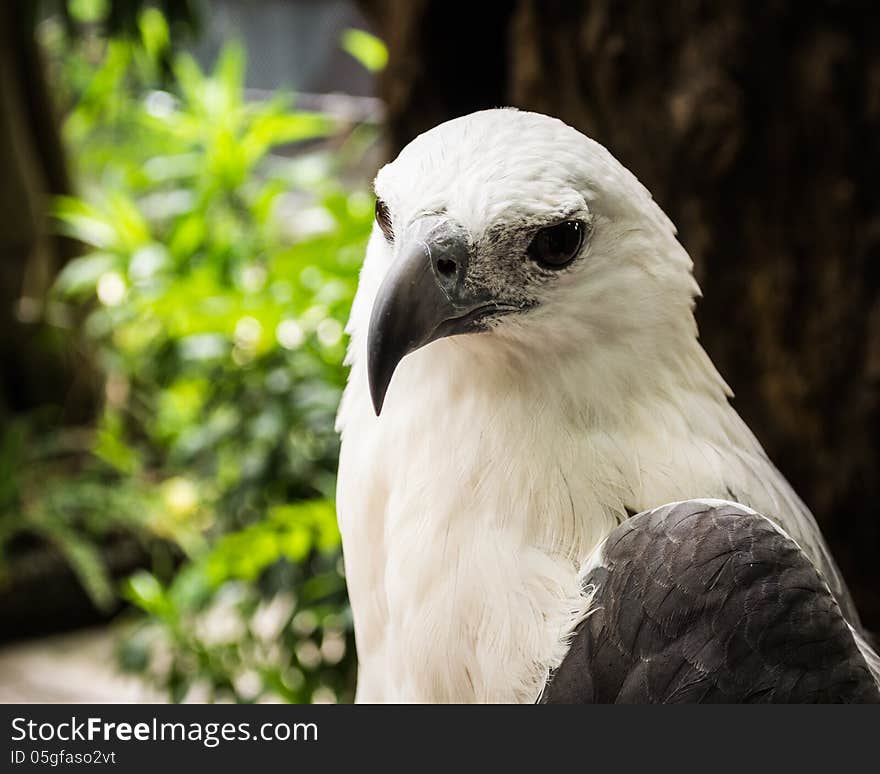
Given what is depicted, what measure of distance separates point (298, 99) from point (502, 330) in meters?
3.48

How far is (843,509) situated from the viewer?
2.53m

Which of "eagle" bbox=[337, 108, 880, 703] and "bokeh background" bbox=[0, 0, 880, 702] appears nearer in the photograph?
"eagle" bbox=[337, 108, 880, 703]

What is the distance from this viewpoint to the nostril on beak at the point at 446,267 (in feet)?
3.47

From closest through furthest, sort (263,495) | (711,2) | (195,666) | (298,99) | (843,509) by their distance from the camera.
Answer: (711,2) < (843,509) < (263,495) < (195,666) < (298,99)

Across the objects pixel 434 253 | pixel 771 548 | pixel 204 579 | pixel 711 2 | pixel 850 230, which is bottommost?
pixel 204 579

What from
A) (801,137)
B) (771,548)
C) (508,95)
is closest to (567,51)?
(508,95)

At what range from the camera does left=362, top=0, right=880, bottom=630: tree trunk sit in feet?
7.20

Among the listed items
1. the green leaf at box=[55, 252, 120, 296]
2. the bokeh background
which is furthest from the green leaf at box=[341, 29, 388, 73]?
the green leaf at box=[55, 252, 120, 296]

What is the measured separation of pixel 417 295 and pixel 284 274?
1.73 meters

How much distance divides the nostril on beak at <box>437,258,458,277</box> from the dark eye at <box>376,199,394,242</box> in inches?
4.7

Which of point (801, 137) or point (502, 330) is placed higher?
point (801, 137)

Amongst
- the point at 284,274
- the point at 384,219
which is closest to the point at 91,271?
the point at 284,274

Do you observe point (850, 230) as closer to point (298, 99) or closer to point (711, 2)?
point (711, 2)

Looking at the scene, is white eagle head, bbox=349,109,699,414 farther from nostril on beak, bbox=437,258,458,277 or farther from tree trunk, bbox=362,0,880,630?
tree trunk, bbox=362,0,880,630
